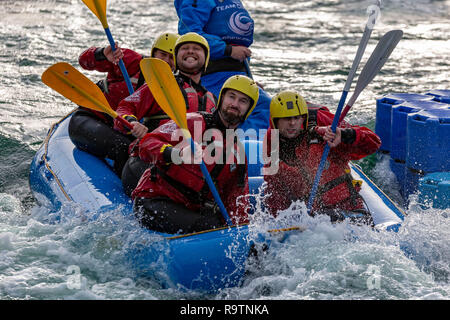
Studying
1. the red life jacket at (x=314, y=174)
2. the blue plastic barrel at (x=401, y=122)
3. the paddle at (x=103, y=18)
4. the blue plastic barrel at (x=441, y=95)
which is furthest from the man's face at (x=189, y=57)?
the blue plastic barrel at (x=441, y=95)

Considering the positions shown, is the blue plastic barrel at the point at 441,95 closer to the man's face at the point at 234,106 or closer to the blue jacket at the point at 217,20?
the blue jacket at the point at 217,20

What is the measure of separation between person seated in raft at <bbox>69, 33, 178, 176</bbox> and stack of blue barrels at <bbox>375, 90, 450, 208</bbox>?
6.63 feet

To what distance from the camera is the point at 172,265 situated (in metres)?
3.49

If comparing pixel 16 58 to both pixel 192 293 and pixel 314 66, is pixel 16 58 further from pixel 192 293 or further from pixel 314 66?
pixel 192 293

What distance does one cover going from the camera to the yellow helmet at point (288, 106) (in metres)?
3.88

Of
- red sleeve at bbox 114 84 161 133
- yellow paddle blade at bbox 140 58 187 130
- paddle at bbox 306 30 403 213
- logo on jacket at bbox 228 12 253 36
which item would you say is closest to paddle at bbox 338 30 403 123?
paddle at bbox 306 30 403 213

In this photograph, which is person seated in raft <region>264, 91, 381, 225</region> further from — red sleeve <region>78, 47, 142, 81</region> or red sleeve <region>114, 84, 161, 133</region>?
red sleeve <region>78, 47, 142, 81</region>

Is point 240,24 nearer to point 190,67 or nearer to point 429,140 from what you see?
point 190,67

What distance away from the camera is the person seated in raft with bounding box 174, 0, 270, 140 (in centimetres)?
579

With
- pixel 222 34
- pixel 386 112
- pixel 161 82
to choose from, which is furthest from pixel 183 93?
pixel 386 112

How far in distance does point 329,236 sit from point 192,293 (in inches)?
33.7

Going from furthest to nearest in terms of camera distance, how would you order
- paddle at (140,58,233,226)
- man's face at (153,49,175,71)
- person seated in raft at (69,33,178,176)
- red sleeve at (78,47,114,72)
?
red sleeve at (78,47,114,72), man's face at (153,49,175,71), person seated in raft at (69,33,178,176), paddle at (140,58,233,226)

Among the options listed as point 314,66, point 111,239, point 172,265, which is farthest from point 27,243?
point 314,66

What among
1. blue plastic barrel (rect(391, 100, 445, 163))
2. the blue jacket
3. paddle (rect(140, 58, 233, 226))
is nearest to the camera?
paddle (rect(140, 58, 233, 226))
